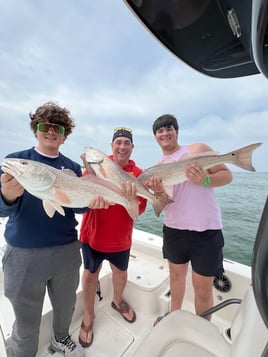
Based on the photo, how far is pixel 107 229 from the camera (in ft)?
6.10

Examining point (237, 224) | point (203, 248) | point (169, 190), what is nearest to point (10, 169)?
point (169, 190)

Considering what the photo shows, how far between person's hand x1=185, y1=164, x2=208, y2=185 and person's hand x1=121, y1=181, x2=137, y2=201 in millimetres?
471

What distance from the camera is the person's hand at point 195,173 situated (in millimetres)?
1602

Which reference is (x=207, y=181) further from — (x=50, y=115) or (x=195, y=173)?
(x=50, y=115)

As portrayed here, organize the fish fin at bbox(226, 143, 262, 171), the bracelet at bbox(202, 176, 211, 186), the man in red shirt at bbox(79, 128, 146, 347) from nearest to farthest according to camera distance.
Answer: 1. the fish fin at bbox(226, 143, 262, 171)
2. the bracelet at bbox(202, 176, 211, 186)
3. the man in red shirt at bbox(79, 128, 146, 347)

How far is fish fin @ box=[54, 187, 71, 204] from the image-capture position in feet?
4.20

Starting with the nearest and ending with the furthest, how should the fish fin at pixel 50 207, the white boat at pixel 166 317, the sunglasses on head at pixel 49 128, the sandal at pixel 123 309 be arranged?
the white boat at pixel 166 317 → the fish fin at pixel 50 207 → the sunglasses on head at pixel 49 128 → the sandal at pixel 123 309

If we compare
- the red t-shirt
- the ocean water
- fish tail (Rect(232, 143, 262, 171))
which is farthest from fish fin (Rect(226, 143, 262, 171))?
the ocean water

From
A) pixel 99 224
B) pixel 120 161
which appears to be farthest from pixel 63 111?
pixel 99 224

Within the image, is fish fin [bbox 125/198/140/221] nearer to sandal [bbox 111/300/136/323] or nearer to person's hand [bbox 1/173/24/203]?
person's hand [bbox 1/173/24/203]

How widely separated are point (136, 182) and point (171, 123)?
2.06 feet

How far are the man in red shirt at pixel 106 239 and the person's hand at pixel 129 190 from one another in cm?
26

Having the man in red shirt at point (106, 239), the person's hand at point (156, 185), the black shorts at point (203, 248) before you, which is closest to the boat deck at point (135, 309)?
the man in red shirt at point (106, 239)

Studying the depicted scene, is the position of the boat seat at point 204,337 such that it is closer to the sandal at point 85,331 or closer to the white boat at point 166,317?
the white boat at point 166,317
